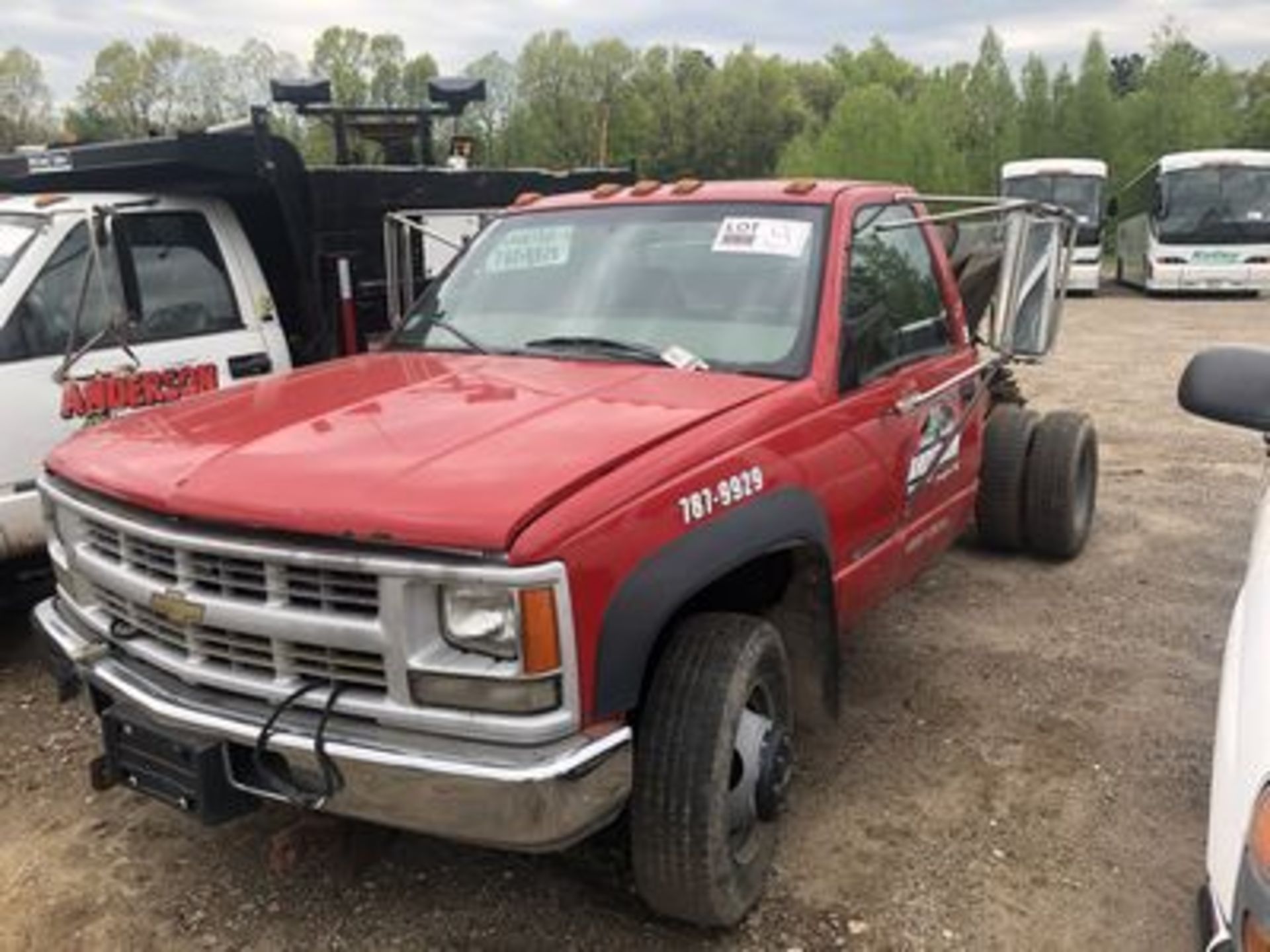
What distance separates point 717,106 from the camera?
201 ft

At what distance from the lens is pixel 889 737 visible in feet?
14.0

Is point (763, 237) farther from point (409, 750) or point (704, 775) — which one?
point (409, 750)

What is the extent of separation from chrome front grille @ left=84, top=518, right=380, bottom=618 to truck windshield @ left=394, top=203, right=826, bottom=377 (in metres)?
1.38

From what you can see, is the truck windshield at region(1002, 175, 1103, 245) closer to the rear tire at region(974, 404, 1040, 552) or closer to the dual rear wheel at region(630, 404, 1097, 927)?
the rear tire at region(974, 404, 1040, 552)

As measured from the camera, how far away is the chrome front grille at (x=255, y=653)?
2705 millimetres

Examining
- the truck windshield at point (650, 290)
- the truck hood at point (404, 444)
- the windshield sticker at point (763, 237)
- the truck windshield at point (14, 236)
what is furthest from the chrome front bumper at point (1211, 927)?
the truck windshield at point (14, 236)

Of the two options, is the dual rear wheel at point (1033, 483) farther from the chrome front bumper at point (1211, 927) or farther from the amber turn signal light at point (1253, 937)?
the amber turn signal light at point (1253, 937)

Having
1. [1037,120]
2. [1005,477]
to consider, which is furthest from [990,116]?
[1005,477]

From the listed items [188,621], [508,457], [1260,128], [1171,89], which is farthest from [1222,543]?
[1260,128]

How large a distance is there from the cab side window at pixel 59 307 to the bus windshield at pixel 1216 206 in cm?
2052

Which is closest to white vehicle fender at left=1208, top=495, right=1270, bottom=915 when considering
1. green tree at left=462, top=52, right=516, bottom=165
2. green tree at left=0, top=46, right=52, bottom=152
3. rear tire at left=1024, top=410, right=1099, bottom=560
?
rear tire at left=1024, top=410, right=1099, bottom=560

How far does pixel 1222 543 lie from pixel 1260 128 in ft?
150

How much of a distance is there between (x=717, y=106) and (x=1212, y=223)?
140ft

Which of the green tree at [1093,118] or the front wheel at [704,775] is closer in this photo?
the front wheel at [704,775]
